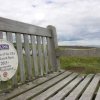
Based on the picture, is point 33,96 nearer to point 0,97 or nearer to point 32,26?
point 0,97

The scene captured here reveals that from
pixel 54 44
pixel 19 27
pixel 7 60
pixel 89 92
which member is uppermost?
pixel 19 27

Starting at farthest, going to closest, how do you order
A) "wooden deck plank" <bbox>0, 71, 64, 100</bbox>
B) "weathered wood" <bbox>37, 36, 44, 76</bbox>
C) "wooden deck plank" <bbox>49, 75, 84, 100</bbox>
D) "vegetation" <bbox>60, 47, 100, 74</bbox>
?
"vegetation" <bbox>60, 47, 100, 74</bbox>
"weathered wood" <bbox>37, 36, 44, 76</bbox>
"wooden deck plank" <bbox>0, 71, 64, 100</bbox>
"wooden deck plank" <bbox>49, 75, 84, 100</bbox>

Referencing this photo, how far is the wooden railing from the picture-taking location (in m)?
4.49

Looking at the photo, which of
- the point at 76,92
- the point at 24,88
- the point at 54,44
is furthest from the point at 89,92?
the point at 54,44

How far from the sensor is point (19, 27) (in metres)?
4.79

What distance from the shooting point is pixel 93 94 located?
13.2 ft

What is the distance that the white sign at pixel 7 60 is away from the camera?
425cm

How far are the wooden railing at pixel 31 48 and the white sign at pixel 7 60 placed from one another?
0.09m

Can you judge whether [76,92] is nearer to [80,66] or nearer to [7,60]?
[7,60]

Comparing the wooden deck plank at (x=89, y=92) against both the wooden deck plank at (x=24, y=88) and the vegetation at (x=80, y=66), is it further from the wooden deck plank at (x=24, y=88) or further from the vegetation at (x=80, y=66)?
the vegetation at (x=80, y=66)

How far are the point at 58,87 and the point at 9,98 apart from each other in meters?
0.91

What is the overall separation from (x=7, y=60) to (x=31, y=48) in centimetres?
104

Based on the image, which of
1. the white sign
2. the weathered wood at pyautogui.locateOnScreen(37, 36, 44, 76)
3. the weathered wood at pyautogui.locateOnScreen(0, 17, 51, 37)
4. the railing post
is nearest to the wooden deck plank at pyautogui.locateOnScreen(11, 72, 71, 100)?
the white sign

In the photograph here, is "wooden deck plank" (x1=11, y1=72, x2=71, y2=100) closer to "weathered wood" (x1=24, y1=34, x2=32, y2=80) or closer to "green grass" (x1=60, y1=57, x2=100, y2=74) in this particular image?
"weathered wood" (x1=24, y1=34, x2=32, y2=80)
